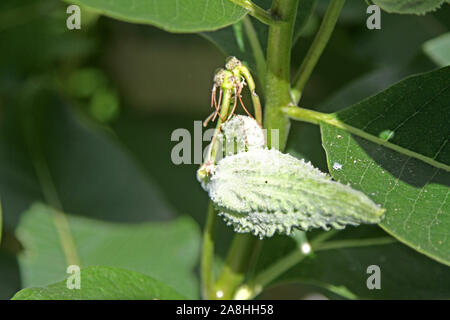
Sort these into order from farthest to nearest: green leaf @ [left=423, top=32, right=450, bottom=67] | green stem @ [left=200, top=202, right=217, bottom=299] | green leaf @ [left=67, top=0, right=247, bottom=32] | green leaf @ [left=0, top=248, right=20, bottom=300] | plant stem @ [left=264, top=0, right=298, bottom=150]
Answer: green leaf @ [left=423, top=32, right=450, bottom=67] → green leaf @ [left=0, top=248, right=20, bottom=300] → green stem @ [left=200, top=202, right=217, bottom=299] → plant stem @ [left=264, top=0, right=298, bottom=150] → green leaf @ [left=67, top=0, right=247, bottom=32]

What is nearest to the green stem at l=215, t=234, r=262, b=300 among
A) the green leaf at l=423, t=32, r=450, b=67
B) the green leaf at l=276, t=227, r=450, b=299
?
the green leaf at l=276, t=227, r=450, b=299

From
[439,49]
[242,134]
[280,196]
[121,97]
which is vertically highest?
[121,97]

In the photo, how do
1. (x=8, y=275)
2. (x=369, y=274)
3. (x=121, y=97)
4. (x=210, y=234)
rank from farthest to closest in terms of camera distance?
(x=121, y=97)
(x=8, y=275)
(x=369, y=274)
(x=210, y=234)

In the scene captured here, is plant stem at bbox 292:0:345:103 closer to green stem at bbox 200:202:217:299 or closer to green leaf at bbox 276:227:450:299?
green stem at bbox 200:202:217:299

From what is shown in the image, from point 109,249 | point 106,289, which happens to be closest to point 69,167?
point 109,249

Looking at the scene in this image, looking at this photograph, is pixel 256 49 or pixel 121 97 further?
pixel 121 97

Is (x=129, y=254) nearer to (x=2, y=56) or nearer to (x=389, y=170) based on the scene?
(x=389, y=170)

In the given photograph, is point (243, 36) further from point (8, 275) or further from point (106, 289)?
point (8, 275)

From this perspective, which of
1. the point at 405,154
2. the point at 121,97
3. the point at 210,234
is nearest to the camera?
the point at 405,154

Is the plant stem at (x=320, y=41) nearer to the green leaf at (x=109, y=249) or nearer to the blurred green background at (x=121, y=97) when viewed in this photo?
the blurred green background at (x=121, y=97)
